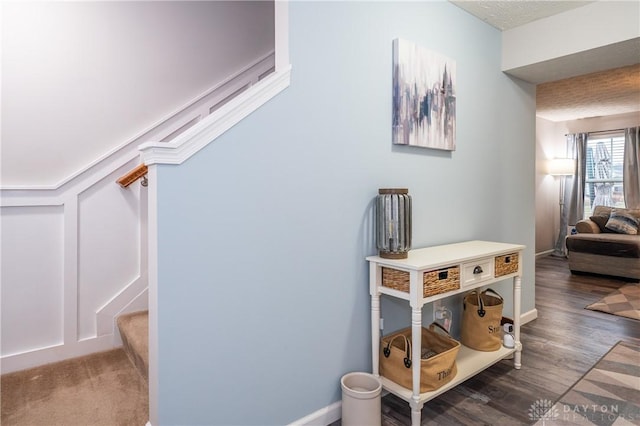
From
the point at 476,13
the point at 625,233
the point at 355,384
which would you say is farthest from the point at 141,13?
the point at 625,233

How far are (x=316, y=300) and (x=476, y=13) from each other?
225 centimetres

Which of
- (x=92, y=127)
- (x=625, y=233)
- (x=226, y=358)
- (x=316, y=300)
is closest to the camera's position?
(x=226, y=358)

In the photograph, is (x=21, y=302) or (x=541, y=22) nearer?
(x=21, y=302)

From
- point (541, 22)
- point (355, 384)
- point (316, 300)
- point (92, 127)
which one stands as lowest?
point (355, 384)

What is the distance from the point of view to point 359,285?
75.9 inches

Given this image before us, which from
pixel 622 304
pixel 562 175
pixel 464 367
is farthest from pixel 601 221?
pixel 464 367

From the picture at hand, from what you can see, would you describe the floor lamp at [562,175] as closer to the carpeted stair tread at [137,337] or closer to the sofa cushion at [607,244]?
the sofa cushion at [607,244]

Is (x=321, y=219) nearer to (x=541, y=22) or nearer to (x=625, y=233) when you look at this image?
(x=541, y=22)

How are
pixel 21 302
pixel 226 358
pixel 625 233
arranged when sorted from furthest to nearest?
pixel 625 233 → pixel 21 302 → pixel 226 358

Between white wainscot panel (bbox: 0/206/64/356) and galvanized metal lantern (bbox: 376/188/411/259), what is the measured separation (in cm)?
199

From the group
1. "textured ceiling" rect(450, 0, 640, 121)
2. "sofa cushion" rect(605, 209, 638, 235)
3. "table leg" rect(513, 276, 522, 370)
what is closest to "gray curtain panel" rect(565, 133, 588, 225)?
"sofa cushion" rect(605, 209, 638, 235)

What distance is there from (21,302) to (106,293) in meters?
0.44

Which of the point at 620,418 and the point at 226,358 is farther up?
the point at 226,358

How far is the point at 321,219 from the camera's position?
1763mm
